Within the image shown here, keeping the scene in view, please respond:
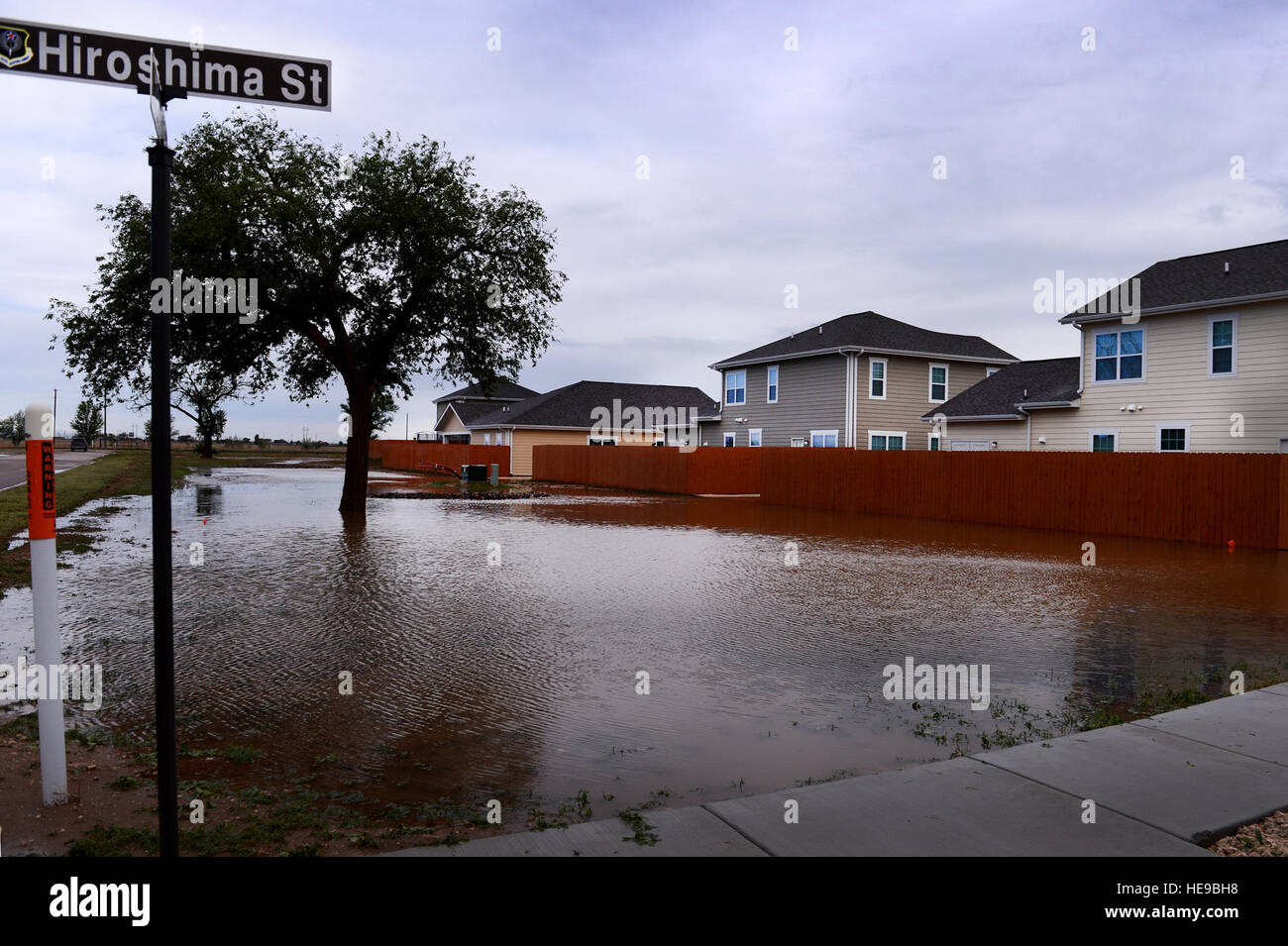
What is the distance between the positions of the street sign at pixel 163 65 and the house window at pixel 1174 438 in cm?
2688

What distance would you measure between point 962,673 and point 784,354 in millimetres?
31222

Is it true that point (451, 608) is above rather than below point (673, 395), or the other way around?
below

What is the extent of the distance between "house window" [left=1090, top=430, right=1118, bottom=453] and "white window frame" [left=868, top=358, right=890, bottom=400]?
32.7 ft

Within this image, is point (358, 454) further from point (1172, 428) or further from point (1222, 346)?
point (1222, 346)

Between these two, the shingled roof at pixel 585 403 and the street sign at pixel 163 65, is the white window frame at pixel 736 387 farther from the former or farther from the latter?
the street sign at pixel 163 65

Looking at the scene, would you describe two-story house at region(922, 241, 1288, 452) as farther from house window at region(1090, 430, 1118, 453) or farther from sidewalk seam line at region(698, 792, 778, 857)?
sidewalk seam line at region(698, 792, 778, 857)

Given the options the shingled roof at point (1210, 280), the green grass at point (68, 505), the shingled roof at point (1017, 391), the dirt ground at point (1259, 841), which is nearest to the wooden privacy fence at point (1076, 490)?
the shingled roof at point (1017, 391)

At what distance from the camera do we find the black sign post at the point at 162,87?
3133 mm

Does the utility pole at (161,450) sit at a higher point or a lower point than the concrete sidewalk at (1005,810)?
higher

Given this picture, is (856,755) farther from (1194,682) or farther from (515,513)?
(515,513)
